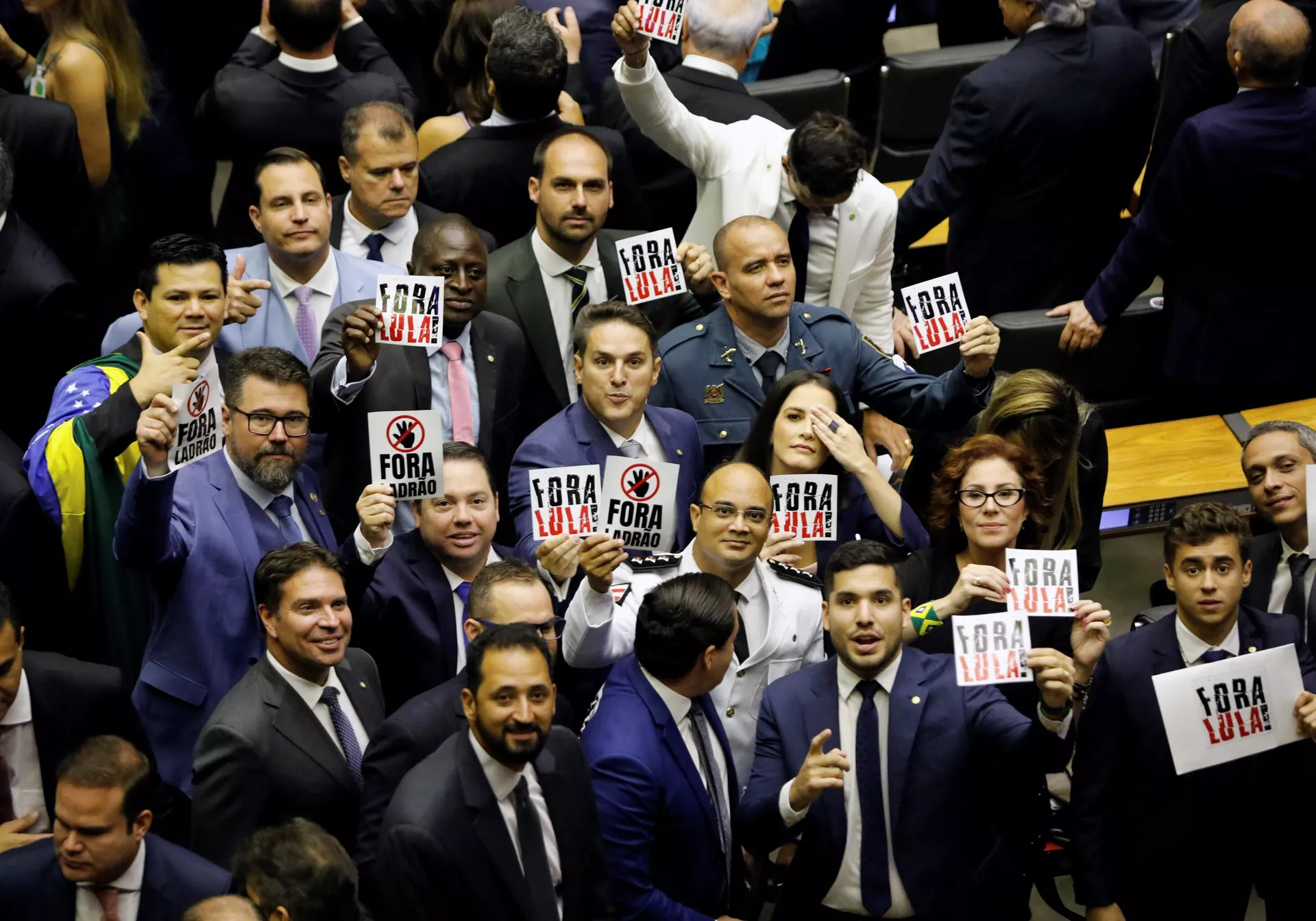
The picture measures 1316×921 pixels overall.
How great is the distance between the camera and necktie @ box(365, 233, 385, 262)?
665 cm

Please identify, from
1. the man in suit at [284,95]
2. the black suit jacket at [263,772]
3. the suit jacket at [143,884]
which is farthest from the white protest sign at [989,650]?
the man in suit at [284,95]

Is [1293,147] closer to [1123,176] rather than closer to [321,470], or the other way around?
[1123,176]

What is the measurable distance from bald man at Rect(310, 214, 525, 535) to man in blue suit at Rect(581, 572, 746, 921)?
123 cm

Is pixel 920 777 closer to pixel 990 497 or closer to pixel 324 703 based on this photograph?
pixel 990 497

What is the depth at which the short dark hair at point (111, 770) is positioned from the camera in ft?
15.1

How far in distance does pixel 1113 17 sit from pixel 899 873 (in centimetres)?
483

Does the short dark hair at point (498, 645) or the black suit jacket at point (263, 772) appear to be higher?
the short dark hair at point (498, 645)

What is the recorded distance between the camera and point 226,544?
5398mm

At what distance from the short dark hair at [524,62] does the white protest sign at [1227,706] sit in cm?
A: 306

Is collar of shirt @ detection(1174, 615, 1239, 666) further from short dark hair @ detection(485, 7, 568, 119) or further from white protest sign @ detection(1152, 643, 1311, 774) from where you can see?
short dark hair @ detection(485, 7, 568, 119)

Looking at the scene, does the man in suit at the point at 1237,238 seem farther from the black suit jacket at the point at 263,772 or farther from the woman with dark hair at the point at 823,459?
the black suit jacket at the point at 263,772

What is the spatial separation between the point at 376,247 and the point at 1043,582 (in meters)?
2.65

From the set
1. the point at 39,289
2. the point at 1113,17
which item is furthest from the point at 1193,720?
the point at 1113,17

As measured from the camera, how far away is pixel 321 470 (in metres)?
6.11
